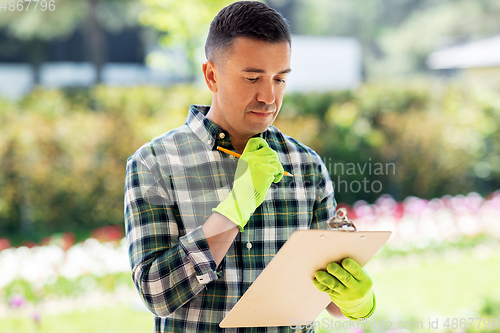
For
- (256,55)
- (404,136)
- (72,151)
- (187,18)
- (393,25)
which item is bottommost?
(404,136)

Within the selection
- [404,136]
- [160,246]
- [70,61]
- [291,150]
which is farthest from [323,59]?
[160,246]

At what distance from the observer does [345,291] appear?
40.9 inches

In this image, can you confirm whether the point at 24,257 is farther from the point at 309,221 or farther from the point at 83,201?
the point at 309,221

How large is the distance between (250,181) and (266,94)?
0.72ft

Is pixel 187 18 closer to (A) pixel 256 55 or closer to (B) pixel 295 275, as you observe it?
(A) pixel 256 55

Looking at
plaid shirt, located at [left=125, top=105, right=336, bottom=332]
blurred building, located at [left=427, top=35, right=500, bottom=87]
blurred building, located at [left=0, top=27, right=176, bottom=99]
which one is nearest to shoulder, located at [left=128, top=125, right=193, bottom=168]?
plaid shirt, located at [left=125, top=105, right=336, bottom=332]

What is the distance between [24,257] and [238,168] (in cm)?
259

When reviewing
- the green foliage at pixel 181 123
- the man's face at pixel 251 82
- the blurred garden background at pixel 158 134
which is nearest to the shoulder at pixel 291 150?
the man's face at pixel 251 82

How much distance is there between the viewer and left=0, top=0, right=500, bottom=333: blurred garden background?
2.97m

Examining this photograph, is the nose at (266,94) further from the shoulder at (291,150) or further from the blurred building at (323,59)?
the blurred building at (323,59)

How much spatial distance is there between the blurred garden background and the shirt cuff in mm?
1565

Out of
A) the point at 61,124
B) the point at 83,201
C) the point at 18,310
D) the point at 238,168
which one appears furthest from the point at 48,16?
the point at 238,168

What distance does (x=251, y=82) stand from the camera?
1.13 m

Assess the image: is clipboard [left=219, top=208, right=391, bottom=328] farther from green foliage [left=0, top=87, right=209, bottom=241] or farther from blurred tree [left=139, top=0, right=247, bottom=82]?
blurred tree [left=139, top=0, right=247, bottom=82]
